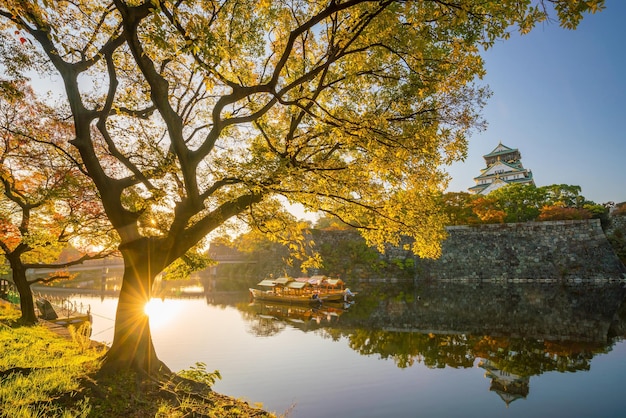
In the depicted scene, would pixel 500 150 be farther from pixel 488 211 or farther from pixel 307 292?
pixel 307 292

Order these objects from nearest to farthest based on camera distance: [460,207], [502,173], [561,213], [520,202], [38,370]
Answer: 1. [38,370]
2. [561,213]
3. [520,202]
4. [460,207]
5. [502,173]

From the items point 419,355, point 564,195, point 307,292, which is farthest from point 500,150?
point 419,355

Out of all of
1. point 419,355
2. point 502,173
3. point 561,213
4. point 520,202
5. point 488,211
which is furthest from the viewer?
point 502,173

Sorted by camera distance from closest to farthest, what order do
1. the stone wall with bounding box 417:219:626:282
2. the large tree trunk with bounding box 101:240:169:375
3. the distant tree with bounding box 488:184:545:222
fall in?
the large tree trunk with bounding box 101:240:169:375 < the stone wall with bounding box 417:219:626:282 < the distant tree with bounding box 488:184:545:222

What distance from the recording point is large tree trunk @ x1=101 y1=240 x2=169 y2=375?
766 cm

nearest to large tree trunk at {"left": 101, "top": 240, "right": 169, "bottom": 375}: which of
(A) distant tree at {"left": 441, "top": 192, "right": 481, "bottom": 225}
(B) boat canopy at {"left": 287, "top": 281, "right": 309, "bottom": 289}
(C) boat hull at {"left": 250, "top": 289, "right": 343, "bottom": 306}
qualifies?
(C) boat hull at {"left": 250, "top": 289, "right": 343, "bottom": 306}

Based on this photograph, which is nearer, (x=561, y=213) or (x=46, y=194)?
(x=46, y=194)

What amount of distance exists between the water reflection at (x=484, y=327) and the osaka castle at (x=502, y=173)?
36526 mm

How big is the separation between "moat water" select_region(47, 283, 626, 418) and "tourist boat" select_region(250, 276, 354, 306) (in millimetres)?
3028

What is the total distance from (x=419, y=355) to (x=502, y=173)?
62.7 m

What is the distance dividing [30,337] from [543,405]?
1510 centimetres

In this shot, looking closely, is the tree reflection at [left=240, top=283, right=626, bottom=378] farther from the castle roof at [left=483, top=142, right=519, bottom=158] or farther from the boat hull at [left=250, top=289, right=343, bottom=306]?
the castle roof at [left=483, top=142, right=519, bottom=158]

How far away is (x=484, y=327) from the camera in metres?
18.4

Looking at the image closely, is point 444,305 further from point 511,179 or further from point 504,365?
point 511,179
